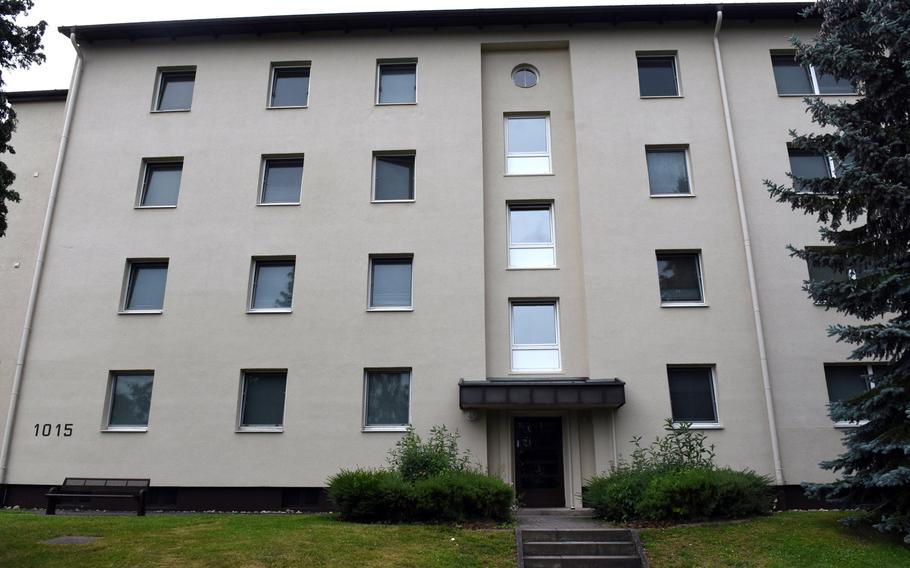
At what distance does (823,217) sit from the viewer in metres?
11.7

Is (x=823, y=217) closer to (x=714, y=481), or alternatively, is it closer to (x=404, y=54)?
(x=714, y=481)

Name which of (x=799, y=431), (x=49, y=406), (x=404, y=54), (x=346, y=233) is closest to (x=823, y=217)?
(x=799, y=431)

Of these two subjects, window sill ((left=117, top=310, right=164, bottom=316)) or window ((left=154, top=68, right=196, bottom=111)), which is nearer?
window sill ((left=117, top=310, right=164, bottom=316))

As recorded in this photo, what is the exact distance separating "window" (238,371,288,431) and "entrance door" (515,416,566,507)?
235 inches

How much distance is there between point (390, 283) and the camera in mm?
17047

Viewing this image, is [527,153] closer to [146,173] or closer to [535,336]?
[535,336]

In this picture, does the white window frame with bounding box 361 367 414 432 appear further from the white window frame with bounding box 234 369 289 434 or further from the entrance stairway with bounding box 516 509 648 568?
the entrance stairway with bounding box 516 509 648 568

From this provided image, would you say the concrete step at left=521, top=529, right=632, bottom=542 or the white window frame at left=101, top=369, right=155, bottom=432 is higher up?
the white window frame at left=101, top=369, right=155, bottom=432

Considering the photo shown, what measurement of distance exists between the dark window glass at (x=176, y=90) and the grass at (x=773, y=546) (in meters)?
17.0

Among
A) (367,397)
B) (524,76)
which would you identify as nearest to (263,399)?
(367,397)

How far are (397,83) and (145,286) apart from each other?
9169 mm

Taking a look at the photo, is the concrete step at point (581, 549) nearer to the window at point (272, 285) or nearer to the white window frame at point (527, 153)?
the window at point (272, 285)

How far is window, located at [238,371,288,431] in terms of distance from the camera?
16.0m

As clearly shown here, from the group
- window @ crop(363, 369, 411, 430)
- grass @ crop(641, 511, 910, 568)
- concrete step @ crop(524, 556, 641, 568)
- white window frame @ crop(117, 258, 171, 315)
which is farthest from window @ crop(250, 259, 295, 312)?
grass @ crop(641, 511, 910, 568)
